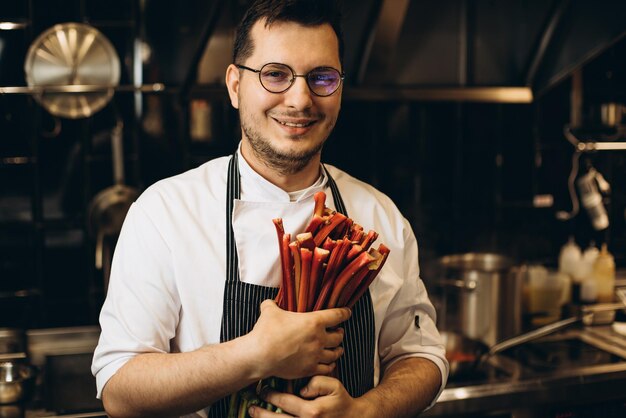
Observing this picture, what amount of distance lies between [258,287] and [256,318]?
0.07m

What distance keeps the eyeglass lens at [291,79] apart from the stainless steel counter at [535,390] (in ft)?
4.44

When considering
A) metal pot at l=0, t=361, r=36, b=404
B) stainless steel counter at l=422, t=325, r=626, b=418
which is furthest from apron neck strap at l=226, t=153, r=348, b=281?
metal pot at l=0, t=361, r=36, b=404

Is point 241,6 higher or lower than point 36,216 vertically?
higher

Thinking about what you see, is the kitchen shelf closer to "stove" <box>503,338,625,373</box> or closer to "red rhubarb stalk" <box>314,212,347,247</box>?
"red rhubarb stalk" <box>314,212,347,247</box>

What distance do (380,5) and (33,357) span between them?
7.02 ft

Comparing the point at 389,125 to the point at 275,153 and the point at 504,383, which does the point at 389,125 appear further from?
the point at 275,153

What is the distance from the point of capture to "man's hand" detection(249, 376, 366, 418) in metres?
1.29

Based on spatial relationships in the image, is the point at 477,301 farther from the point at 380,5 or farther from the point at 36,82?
the point at 36,82

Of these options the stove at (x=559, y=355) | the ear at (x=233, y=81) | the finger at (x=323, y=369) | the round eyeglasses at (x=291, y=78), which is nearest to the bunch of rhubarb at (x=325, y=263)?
the finger at (x=323, y=369)

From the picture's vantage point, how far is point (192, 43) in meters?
3.06

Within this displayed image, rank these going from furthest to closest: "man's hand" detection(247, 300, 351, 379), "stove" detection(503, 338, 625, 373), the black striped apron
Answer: "stove" detection(503, 338, 625, 373) < the black striped apron < "man's hand" detection(247, 300, 351, 379)

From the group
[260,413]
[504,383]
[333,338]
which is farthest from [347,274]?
[504,383]

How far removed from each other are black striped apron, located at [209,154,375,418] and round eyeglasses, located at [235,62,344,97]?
0.27 meters

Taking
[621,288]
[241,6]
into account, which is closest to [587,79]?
[621,288]
